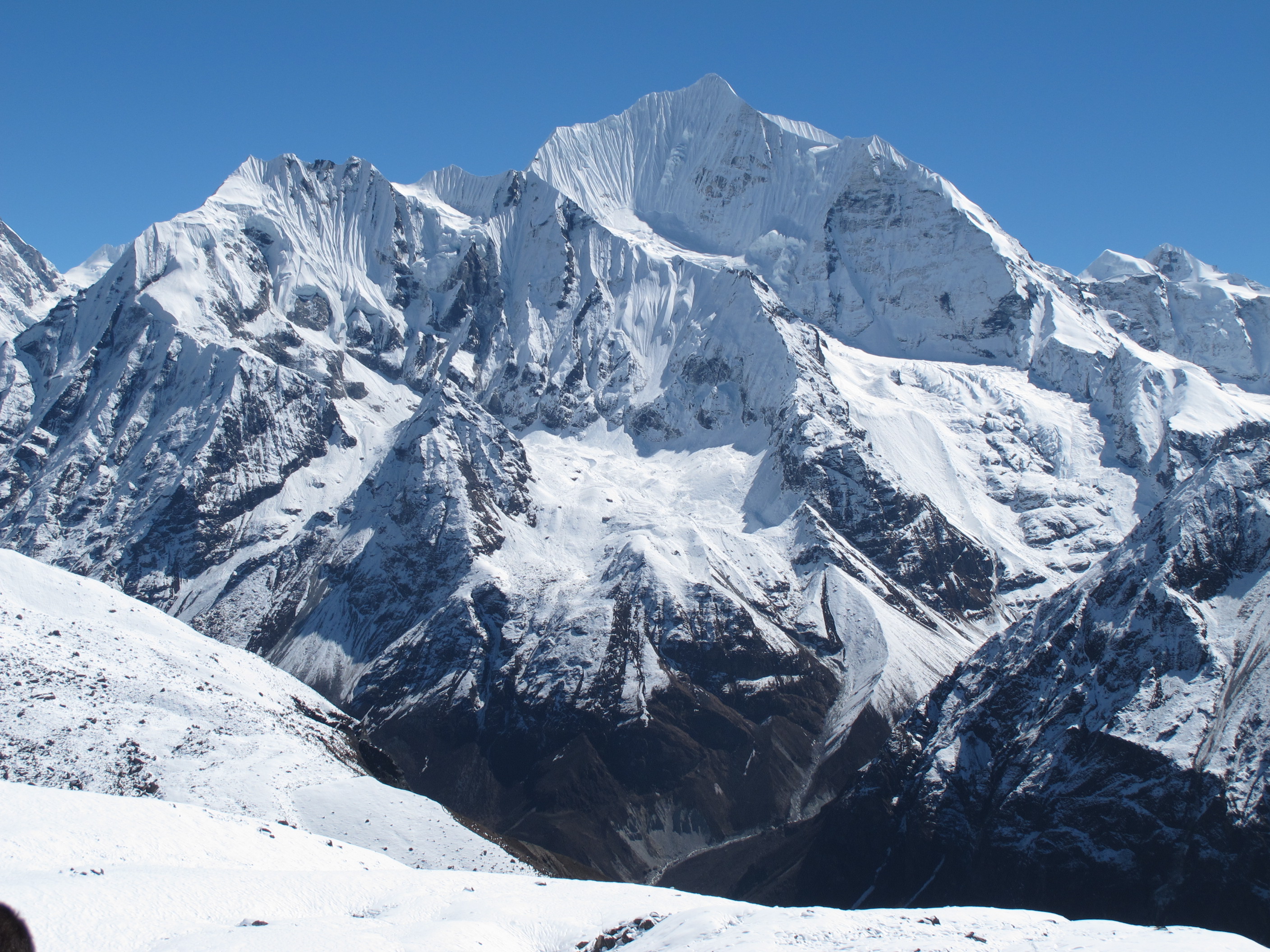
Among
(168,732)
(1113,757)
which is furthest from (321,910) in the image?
(1113,757)

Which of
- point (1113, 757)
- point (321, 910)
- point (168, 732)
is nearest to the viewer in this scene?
point (321, 910)

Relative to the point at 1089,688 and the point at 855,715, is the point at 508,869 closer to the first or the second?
the point at 1089,688

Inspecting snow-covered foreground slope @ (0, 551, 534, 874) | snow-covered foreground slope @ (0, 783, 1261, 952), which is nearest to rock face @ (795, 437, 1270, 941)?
snow-covered foreground slope @ (0, 783, 1261, 952)

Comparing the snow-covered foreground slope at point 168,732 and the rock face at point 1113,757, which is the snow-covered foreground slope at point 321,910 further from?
the rock face at point 1113,757

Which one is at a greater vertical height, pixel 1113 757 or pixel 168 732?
pixel 1113 757

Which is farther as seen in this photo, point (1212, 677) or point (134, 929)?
point (1212, 677)

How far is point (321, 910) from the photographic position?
53156mm

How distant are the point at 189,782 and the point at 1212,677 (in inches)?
4184

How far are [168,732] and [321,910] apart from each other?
4229 centimetres

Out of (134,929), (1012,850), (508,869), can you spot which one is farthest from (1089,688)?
(134,929)

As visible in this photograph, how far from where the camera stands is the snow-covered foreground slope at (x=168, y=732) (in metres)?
79.2

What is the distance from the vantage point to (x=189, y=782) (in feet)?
266

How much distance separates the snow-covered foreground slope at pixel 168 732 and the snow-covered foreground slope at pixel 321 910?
736 inches

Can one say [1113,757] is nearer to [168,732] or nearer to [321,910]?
[321,910]
